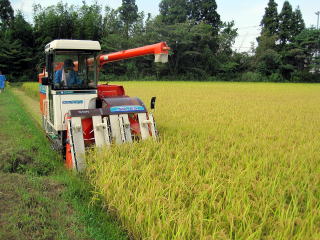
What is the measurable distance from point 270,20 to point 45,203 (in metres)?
51.1

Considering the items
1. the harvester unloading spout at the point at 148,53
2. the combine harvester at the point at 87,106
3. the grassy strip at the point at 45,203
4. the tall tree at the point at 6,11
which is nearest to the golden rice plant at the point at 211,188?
the grassy strip at the point at 45,203

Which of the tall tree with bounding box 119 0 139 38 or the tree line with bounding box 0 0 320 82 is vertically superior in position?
the tall tree with bounding box 119 0 139 38

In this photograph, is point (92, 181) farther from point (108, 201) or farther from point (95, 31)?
point (95, 31)

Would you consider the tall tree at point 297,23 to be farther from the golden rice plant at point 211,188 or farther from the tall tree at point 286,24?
the golden rice plant at point 211,188

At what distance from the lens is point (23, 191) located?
12.0 ft

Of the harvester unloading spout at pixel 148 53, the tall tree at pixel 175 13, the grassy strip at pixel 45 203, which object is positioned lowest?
the grassy strip at pixel 45 203

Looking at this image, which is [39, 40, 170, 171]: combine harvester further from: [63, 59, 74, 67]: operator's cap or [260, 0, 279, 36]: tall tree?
[260, 0, 279, 36]: tall tree

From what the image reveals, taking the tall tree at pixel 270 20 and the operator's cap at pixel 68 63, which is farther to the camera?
the tall tree at pixel 270 20

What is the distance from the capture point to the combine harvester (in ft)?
15.0

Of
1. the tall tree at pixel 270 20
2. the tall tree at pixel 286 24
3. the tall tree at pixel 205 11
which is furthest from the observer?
the tall tree at pixel 205 11

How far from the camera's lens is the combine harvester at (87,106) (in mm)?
4570

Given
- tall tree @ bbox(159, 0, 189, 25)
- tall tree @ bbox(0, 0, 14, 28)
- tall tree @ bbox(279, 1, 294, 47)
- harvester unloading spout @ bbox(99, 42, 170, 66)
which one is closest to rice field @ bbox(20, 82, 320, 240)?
harvester unloading spout @ bbox(99, 42, 170, 66)

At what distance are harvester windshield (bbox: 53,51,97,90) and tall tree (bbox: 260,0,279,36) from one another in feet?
148

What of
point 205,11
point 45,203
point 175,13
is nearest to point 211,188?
point 45,203
